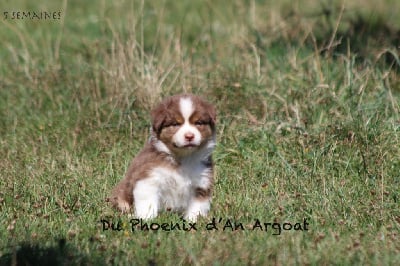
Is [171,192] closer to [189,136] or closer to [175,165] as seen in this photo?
[175,165]

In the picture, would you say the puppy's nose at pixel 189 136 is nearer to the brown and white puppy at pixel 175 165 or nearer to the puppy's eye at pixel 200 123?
the brown and white puppy at pixel 175 165

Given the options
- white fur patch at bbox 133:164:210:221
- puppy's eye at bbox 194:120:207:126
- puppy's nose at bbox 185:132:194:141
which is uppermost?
puppy's eye at bbox 194:120:207:126

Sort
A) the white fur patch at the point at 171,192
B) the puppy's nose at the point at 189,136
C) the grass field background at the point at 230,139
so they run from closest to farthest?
1. the grass field background at the point at 230,139
2. the puppy's nose at the point at 189,136
3. the white fur patch at the point at 171,192

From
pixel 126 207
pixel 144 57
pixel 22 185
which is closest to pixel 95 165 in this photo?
pixel 22 185

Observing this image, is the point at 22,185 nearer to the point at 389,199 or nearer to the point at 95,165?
the point at 95,165

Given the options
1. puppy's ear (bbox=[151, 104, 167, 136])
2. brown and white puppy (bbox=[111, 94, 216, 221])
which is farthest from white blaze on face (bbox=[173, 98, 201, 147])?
puppy's ear (bbox=[151, 104, 167, 136])

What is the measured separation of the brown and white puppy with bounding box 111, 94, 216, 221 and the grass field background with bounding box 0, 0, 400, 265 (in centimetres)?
14

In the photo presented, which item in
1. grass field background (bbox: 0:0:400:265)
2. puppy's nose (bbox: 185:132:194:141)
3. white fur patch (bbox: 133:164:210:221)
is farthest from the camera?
white fur patch (bbox: 133:164:210:221)

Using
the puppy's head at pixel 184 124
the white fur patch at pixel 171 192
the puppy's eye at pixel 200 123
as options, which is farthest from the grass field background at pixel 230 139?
the puppy's eye at pixel 200 123

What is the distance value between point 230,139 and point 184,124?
178 centimetres

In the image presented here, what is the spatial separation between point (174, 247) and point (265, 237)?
59cm

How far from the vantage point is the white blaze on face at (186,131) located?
5.55 m

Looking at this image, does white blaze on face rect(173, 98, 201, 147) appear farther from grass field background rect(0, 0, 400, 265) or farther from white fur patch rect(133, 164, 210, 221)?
grass field background rect(0, 0, 400, 265)

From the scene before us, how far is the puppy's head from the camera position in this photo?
5.59 metres
